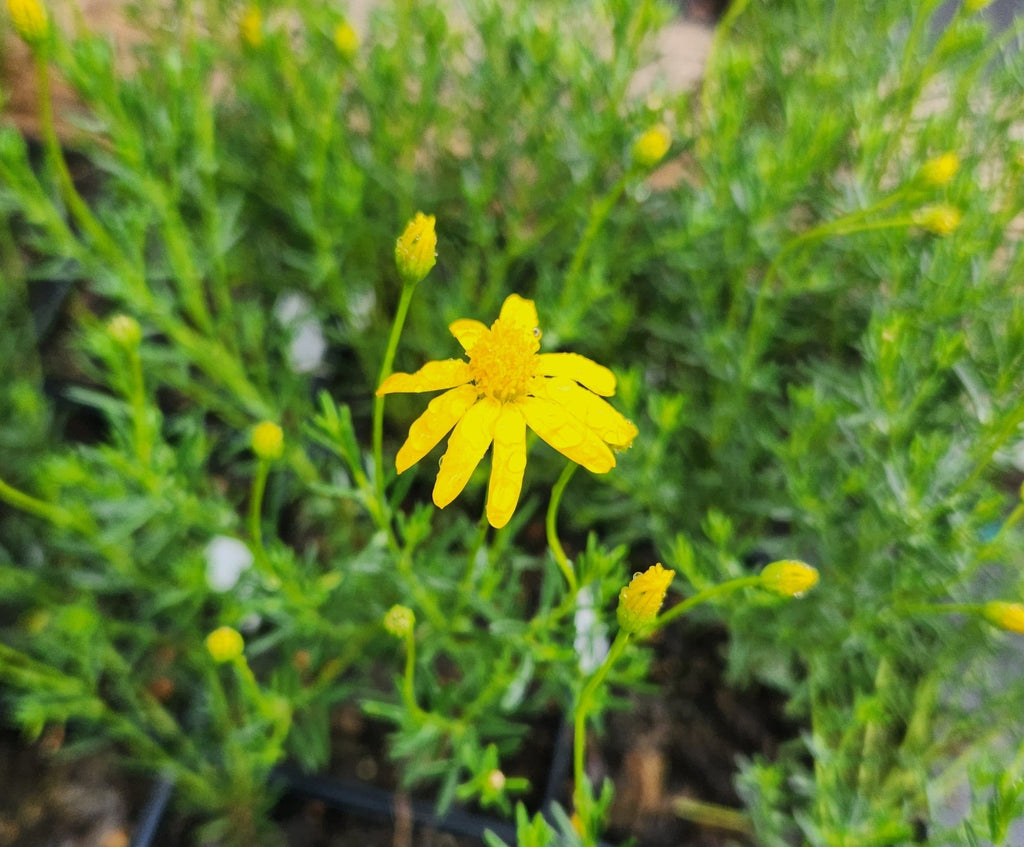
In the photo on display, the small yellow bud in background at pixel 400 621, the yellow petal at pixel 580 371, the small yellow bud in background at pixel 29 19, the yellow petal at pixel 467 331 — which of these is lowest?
the small yellow bud in background at pixel 400 621

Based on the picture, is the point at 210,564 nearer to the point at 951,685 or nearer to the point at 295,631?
the point at 295,631

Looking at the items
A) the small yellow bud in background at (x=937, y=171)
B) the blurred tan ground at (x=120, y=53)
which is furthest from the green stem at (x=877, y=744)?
the blurred tan ground at (x=120, y=53)

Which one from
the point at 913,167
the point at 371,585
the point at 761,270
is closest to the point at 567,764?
the point at 371,585

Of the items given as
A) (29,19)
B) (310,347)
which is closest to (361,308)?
(310,347)

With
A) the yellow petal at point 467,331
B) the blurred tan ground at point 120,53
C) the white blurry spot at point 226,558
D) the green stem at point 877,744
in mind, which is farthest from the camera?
the blurred tan ground at point 120,53

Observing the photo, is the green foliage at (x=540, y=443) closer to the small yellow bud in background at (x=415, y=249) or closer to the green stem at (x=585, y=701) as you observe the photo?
the green stem at (x=585, y=701)

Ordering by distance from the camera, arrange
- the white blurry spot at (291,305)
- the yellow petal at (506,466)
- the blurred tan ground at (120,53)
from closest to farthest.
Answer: the yellow petal at (506,466) < the white blurry spot at (291,305) < the blurred tan ground at (120,53)
